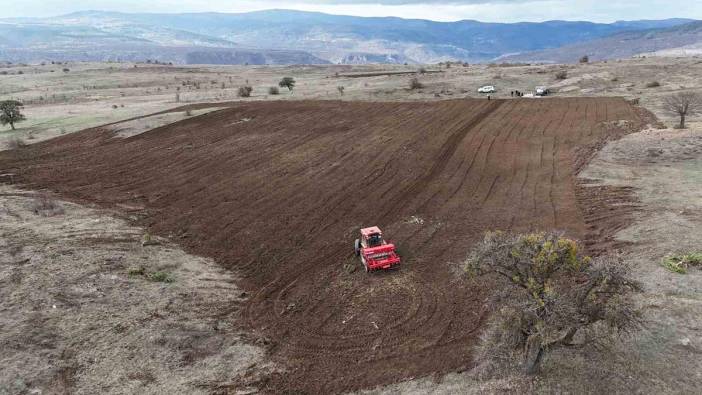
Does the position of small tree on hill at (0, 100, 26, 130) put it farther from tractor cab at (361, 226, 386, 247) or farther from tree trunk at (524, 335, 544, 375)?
tree trunk at (524, 335, 544, 375)

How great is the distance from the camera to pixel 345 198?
2673 cm

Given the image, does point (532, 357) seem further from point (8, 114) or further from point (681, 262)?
point (8, 114)

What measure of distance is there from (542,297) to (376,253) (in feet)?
28.3

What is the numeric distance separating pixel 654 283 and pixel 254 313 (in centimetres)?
1394

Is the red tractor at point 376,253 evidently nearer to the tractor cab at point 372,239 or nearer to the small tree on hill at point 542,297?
the tractor cab at point 372,239

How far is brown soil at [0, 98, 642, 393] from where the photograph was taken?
49.8 feet

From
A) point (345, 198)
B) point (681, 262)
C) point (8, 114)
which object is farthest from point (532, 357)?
point (8, 114)

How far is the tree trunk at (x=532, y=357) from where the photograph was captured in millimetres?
11613

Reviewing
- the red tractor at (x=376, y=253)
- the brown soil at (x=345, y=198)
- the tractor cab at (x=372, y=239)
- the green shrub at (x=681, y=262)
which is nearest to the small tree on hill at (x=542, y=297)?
the brown soil at (x=345, y=198)

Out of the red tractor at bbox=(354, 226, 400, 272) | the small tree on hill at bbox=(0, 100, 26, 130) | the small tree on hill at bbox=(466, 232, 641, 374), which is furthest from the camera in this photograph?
the small tree on hill at bbox=(0, 100, 26, 130)

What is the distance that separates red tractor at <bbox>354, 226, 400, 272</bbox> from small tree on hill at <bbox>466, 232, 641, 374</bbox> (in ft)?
22.6

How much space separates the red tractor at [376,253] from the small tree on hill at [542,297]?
6.88m

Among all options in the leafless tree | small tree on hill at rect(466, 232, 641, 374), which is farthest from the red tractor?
the leafless tree

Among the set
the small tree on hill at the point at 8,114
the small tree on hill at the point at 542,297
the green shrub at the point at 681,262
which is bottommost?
the green shrub at the point at 681,262
